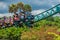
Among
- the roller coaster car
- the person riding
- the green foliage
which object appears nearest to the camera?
the green foliage

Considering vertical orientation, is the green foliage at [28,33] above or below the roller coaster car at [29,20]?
below

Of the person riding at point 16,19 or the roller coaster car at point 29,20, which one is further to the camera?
the roller coaster car at point 29,20

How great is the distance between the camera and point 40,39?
15828 mm

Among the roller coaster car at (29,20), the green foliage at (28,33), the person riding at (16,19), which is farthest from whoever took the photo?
the roller coaster car at (29,20)

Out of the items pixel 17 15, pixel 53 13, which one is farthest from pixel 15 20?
pixel 53 13

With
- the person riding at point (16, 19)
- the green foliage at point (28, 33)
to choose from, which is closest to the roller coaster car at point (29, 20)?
the green foliage at point (28, 33)

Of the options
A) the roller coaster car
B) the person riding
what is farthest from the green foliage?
the person riding

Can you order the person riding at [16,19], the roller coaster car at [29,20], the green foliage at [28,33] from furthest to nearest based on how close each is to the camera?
the roller coaster car at [29,20], the person riding at [16,19], the green foliage at [28,33]

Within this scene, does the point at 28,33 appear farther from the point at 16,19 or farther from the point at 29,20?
the point at 16,19

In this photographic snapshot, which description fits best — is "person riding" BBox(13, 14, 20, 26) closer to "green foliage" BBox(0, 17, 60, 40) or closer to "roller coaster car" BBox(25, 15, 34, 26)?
"roller coaster car" BBox(25, 15, 34, 26)

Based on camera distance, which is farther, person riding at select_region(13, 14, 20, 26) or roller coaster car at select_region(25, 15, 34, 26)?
roller coaster car at select_region(25, 15, 34, 26)

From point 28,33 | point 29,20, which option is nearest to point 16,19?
point 29,20

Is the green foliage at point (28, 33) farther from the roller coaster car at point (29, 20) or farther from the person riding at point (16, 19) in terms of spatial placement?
the person riding at point (16, 19)

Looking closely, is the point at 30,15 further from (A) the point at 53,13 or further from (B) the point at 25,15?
(A) the point at 53,13
